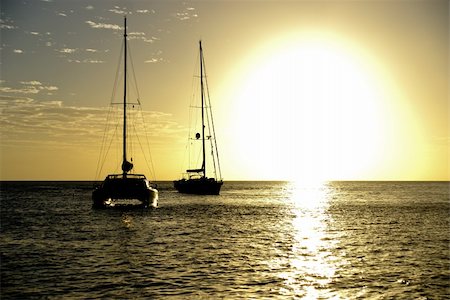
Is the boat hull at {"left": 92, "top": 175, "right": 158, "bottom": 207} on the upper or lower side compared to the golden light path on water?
upper

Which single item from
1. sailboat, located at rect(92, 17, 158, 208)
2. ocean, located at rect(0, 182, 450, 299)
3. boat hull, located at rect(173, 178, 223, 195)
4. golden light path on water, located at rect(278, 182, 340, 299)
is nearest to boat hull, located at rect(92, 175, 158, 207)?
sailboat, located at rect(92, 17, 158, 208)

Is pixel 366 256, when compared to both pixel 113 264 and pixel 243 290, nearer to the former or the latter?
pixel 243 290

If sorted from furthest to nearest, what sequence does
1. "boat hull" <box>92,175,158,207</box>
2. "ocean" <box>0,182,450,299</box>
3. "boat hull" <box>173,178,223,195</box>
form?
"boat hull" <box>173,178,223,195</box>
"boat hull" <box>92,175,158,207</box>
"ocean" <box>0,182,450,299</box>

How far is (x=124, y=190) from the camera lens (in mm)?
55562

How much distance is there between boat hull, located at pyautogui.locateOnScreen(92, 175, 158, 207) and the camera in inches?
2189

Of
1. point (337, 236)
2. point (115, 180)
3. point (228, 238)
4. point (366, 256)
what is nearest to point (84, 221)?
point (115, 180)

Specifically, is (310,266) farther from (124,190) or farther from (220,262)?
(124,190)

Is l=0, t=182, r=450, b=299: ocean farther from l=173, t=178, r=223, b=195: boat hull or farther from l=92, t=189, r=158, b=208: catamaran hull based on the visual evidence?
l=173, t=178, r=223, b=195: boat hull

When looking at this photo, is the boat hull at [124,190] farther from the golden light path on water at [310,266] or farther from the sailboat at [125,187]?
the golden light path on water at [310,266]

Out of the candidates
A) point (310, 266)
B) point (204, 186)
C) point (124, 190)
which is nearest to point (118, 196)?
point (124, 190)

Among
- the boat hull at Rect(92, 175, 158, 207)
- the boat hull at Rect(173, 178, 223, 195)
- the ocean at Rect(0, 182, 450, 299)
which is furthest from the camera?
the boat hull at Rect(173, 178, 223, 195)

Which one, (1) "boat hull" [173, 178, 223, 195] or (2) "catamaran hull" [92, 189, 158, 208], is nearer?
(2) "catamaran hull" [92, 189, 158, 208]

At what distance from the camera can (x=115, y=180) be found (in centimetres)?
5566

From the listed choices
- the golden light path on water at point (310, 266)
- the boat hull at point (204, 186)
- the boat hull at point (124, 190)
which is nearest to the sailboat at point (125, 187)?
the boat hull at point (124, 190)
